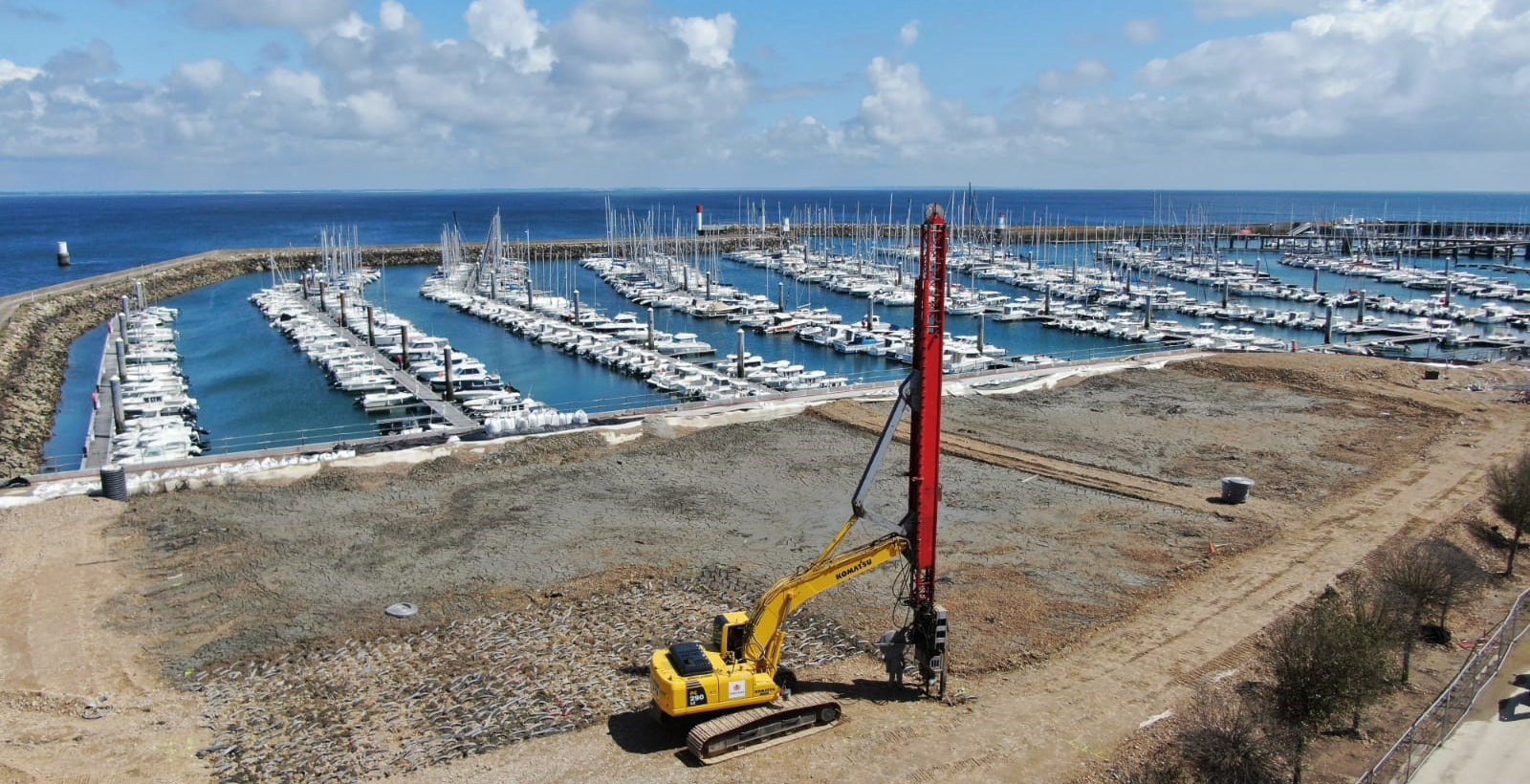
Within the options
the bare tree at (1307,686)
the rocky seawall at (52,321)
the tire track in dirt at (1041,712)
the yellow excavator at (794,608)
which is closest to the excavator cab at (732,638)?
the yellow excavator at (794,608)

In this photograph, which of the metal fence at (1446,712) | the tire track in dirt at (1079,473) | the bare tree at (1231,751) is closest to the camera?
the bare tree at (1231,751)

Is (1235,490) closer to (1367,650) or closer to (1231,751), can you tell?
(1367,650)

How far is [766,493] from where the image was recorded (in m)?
28.1

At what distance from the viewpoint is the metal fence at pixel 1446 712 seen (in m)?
13.9

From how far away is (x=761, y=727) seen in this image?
14.7 meters

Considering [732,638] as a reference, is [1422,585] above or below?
below

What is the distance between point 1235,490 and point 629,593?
16.6 metres

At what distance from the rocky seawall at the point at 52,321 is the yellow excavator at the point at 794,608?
32.0 meters

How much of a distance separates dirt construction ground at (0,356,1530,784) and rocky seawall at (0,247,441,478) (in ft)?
61.2

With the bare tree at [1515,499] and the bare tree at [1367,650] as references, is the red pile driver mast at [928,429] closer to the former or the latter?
the bare tree at [1367,650]

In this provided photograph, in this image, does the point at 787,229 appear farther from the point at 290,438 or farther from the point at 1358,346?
the point at 290,438

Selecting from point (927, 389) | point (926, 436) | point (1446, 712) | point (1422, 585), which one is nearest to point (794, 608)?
point (926, 436)

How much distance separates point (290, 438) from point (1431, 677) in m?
42.2

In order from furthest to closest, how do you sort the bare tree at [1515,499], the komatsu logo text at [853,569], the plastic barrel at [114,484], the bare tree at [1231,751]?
the plastic barrel at [114,484] → the bare tree at [1515,499] → the komatsu logo text at [853,569] → the bare tree at [1231,751]
